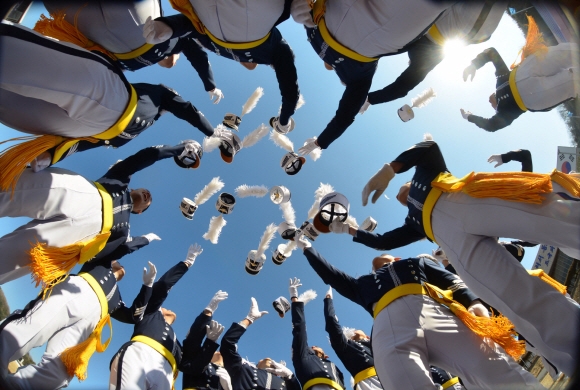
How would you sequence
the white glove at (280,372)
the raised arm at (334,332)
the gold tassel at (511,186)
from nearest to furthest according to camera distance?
1. the gold tassel at (511,186)
2. the raised arm at (334,332)
3. the white glove at (280,372)

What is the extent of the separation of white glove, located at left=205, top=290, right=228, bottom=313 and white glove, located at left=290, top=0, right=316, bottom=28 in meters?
3.93

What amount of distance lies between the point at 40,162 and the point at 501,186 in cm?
370

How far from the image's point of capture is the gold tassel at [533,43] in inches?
153

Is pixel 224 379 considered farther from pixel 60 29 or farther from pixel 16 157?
pixel 60 29

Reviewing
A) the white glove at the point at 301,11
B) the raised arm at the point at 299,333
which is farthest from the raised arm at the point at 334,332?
the white glove at the point at 301,11

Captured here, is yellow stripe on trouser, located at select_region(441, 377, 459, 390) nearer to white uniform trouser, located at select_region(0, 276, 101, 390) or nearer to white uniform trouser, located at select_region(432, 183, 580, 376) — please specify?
white uniform trouser, located at select_region(432, 183, 580, 376)

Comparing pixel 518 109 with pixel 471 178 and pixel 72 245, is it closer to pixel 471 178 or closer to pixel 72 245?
pixel 471 178

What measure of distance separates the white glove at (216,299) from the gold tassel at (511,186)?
3.71 meters

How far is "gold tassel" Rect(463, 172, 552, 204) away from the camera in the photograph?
236cm

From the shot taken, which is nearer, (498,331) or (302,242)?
(498,331)

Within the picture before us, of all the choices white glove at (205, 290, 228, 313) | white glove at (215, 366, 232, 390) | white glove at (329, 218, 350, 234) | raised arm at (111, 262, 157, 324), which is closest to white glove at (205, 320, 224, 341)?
white glove at (205, 290, 228, 313)

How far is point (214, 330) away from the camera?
14.2 ft

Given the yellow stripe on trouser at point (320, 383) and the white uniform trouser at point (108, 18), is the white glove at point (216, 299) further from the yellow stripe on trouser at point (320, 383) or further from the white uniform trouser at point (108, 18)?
the white uniform trouser at point (108, 18)

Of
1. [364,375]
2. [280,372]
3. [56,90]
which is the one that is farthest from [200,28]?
[280,372]
